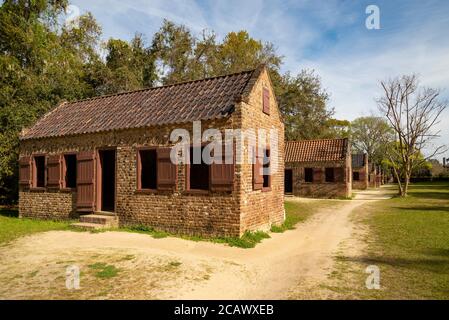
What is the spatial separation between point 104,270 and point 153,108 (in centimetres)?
680

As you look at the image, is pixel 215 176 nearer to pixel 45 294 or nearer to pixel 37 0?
pixel 45 294

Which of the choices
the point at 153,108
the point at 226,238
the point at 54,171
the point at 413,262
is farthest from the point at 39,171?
the point at 413,262

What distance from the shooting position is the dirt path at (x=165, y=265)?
5.44 m

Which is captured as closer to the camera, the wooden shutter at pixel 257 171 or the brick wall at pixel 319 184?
the wooden shutter at pixel 257 171

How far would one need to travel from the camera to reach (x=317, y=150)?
26359 millimetres

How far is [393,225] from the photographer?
1223 centimetres

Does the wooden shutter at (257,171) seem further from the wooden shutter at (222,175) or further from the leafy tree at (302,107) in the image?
the leafy tree at (302,107)

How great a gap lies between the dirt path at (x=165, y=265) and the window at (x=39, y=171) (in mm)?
4438

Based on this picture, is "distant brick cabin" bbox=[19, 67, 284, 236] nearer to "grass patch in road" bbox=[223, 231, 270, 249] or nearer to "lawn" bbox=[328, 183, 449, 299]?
"grass patch in road" bbox=[223, 231, 270, 249]

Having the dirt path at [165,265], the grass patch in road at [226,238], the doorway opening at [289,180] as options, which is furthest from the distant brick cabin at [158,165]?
the doorway opening at [289,180]

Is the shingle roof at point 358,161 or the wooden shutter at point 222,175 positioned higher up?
the shingle roof at point 358,161

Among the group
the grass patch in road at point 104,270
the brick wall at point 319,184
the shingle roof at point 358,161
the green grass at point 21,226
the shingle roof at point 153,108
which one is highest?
the shingle roof at point 153,108

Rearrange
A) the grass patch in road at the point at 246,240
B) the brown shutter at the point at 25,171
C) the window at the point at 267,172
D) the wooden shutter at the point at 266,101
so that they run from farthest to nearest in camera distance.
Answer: the brown shutter at the point at 25,171 → the window at the point at 267,172 → the wooden shutter at the point at 266,101 → the grass patch in road at the point at 246,240

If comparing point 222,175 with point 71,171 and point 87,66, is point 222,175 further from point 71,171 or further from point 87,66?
point 87,66
